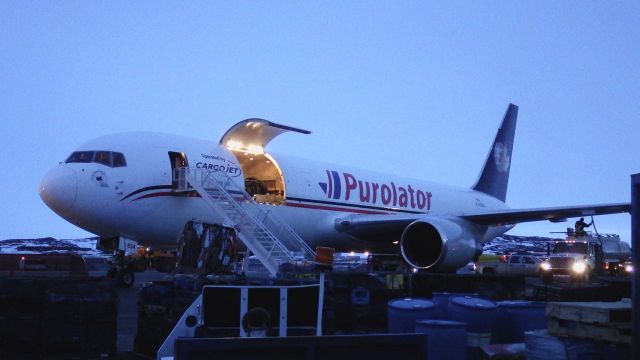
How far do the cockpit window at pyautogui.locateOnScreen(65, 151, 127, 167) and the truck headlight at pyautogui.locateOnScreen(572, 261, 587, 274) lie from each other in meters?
16.3

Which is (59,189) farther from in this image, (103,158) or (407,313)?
(407,313)

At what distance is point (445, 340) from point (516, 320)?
161 centimetres

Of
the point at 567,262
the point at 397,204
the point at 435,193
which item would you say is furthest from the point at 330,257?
the point at 567,262

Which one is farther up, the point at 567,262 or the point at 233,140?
the point at 233,140

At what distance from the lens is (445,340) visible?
19.6 ft

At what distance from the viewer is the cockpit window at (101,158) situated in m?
13.9

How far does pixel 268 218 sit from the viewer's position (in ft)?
53.5

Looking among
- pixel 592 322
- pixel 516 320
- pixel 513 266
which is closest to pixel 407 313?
pixel 516 320

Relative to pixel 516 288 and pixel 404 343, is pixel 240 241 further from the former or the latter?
pixel 404 343

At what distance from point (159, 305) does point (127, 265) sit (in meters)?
7.14

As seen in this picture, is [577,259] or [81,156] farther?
[577,259]

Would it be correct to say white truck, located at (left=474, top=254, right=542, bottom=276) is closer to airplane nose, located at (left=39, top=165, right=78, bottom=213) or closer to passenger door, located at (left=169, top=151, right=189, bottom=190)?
passenger door, located at (left=169, top=151, right=189, bottom=190)

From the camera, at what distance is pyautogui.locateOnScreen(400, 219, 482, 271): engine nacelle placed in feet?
51.9

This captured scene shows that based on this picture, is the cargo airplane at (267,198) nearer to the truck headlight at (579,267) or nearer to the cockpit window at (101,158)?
the cockpit window at (101,158)
